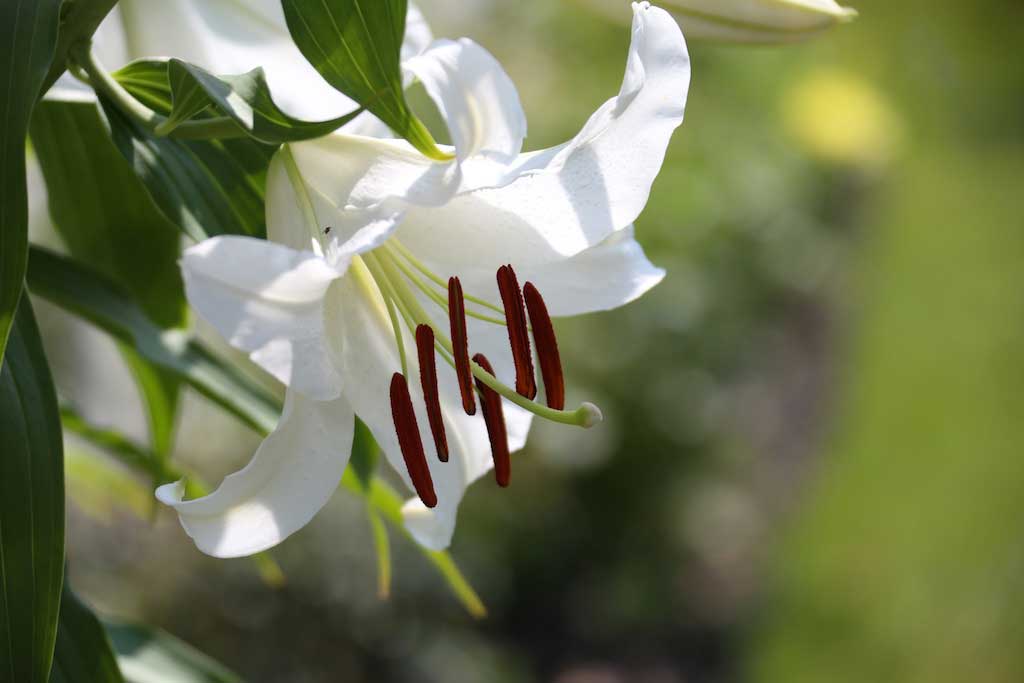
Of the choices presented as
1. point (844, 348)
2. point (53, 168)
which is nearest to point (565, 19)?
point (844, 348)

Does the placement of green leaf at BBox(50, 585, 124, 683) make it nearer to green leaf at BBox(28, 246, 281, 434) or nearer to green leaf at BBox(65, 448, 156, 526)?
green leaf at BBox(28, 246, 281, 434)

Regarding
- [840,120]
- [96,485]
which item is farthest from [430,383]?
[840,120]

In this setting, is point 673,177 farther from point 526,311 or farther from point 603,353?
point 526,311

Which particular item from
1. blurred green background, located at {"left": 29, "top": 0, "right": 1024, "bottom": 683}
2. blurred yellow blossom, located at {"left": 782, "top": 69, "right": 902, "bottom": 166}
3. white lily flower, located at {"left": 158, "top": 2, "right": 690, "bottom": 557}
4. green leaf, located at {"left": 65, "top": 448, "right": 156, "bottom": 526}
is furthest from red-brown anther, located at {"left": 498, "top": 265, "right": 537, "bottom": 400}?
blurred yellow blossom, located at {"left": 782, "top": 69, "right": 902, "bottom": 166}

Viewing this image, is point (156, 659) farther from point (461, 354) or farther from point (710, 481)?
point (710, 481)

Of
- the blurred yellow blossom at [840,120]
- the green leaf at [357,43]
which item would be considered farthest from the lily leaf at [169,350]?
the blurred yellow blossom at [840,120]

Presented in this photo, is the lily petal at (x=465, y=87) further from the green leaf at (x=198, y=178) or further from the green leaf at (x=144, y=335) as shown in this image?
the green leaf at (x=144, y=335)
